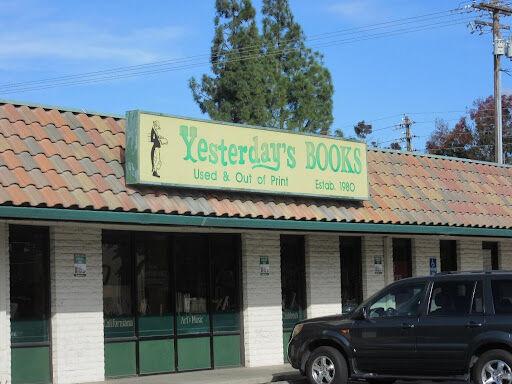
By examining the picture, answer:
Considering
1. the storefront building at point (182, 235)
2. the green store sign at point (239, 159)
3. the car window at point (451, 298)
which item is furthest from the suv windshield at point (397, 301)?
the green store sign at point (239, 159)

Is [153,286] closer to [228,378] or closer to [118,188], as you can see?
[228,378]

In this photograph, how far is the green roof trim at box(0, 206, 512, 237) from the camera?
46.7 feet

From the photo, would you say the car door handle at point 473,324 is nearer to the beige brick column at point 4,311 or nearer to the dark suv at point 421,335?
the dark suv at point 421,335

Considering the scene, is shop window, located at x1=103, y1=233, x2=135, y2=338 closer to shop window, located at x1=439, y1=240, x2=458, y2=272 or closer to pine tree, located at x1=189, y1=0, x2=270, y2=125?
shop window, located at x1=439, y1=240, x2=458, y2=272

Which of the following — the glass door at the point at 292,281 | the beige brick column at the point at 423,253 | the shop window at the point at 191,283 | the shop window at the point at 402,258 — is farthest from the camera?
the beige brick column at the point at 423,253

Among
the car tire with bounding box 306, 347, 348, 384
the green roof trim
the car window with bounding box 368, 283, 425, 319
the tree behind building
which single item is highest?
the tree behind building

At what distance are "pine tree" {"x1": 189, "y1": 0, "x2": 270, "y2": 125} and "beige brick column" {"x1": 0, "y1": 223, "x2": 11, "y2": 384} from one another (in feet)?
86.5

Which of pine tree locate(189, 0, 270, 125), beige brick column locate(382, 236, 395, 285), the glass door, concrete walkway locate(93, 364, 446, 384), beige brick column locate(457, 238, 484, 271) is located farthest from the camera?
pine tree locate(189, 0, 270, 125)

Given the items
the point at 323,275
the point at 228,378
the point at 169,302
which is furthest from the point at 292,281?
the point at 228,378

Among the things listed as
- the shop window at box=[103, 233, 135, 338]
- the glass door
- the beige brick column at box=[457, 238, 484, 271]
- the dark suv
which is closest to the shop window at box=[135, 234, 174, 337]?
the shop window at box=[103, 233, 135, 338]

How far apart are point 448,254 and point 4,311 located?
12.2 metres

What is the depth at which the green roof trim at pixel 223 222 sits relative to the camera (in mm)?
14234

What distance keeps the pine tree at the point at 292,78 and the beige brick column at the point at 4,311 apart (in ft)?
90.3

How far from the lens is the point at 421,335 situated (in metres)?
13.7
